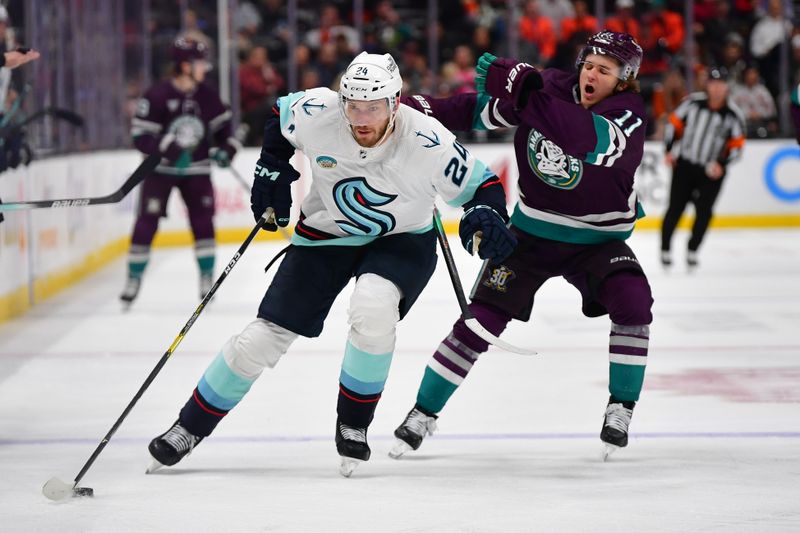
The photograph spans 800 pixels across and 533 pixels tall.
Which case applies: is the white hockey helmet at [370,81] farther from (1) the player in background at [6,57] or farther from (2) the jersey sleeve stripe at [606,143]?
(1) the player in background at [6,57]

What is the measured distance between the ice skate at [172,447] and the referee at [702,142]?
16.9ft

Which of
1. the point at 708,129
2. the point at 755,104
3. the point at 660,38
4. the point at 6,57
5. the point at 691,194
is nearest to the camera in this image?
the point at 6,57

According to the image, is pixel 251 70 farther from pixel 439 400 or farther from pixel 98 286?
pixel 439 400

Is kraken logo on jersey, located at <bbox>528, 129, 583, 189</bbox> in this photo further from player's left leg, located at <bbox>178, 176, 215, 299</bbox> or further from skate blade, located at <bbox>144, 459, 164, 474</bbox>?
player's left leg, located at <bbox>178, 176, 215, 299</bbox>

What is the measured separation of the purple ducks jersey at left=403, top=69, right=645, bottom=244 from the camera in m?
3.41

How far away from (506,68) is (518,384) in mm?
1581

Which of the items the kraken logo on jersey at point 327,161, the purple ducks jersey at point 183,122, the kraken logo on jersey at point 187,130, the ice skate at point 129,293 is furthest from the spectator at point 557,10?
the kraken logo on jersey at point 327,161

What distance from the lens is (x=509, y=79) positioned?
3258 millimetres

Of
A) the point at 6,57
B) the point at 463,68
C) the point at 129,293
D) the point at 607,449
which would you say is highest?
the point at 6,57

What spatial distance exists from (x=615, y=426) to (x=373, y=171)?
95 centimetres

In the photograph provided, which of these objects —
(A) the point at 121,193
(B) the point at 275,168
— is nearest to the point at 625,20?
(A) the point at 121,193

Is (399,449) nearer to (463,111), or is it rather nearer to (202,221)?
(463,111)

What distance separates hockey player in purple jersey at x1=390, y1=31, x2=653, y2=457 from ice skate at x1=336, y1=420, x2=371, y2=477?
0.76ft

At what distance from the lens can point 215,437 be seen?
374 centimetres
